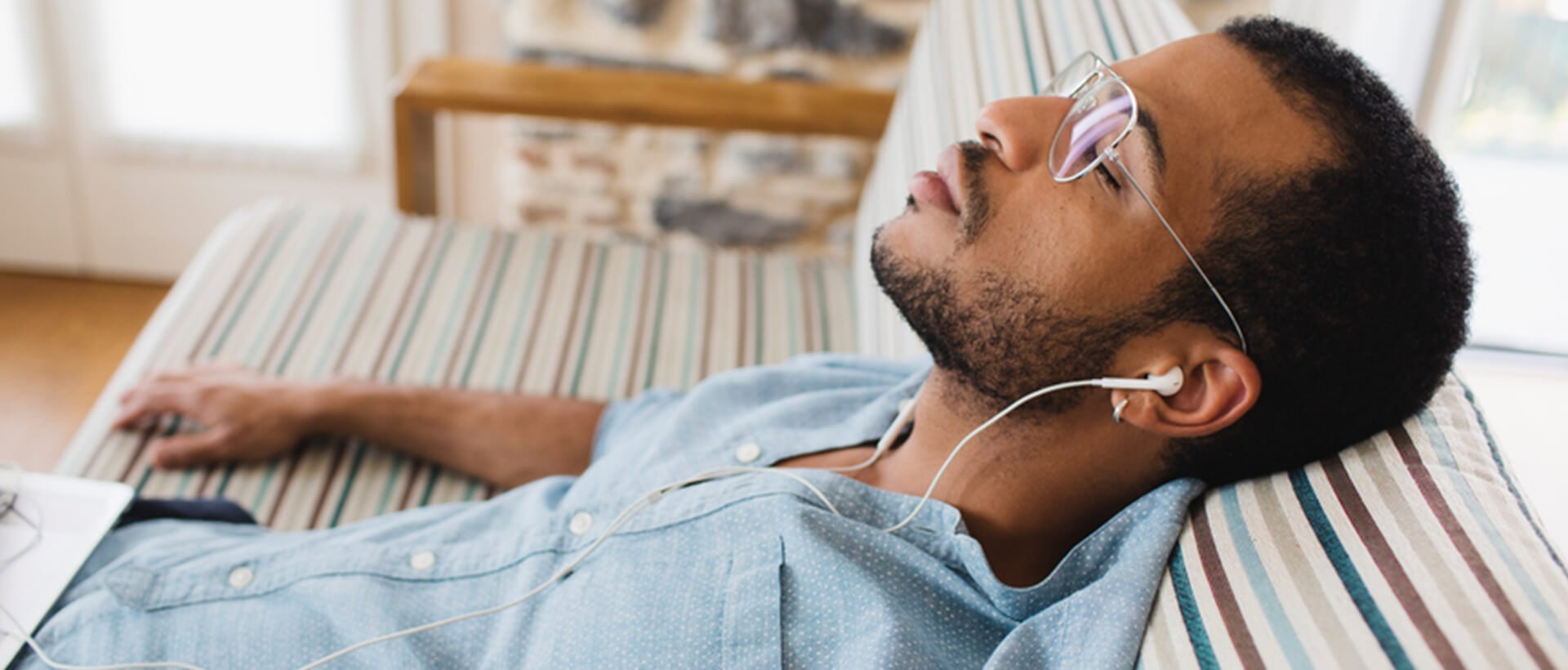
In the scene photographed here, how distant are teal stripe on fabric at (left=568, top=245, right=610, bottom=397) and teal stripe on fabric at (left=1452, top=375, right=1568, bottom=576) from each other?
981mm

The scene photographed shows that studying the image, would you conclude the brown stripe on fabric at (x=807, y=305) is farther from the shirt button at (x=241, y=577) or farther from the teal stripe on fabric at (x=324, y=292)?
the shirt button at (x=241, y=577)

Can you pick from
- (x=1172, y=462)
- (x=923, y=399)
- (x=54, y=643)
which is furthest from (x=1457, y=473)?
(x=54, y=643)

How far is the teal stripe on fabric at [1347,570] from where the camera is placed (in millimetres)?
560

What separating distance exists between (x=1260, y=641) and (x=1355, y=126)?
39cm

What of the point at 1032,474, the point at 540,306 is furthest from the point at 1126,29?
the point at 540,306

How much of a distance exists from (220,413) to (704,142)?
109cm

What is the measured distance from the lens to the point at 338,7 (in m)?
2.16

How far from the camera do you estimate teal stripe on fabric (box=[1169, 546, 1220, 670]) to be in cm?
63

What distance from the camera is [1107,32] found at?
1168 mm

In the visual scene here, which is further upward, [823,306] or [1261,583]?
[1261,583]

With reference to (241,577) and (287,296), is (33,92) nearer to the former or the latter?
(287,296)

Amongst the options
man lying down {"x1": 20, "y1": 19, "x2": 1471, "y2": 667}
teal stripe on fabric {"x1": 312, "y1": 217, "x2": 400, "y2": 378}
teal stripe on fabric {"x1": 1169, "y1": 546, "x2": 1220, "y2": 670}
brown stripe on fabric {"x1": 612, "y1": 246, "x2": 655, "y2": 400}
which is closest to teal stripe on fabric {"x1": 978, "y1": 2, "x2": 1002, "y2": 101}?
man lying down {"x1": 20, "y1": 19, "x2": 1471, "y2": 667}

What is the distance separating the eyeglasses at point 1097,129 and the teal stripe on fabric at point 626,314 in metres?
0.71

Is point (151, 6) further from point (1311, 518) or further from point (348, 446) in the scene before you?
point (1311, 518)
